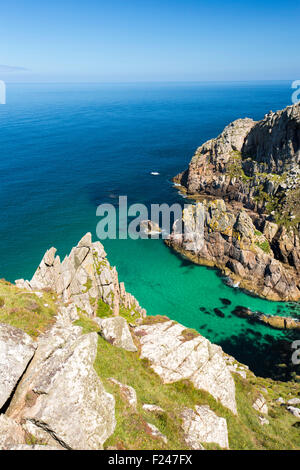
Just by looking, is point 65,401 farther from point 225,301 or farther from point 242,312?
point 225,301

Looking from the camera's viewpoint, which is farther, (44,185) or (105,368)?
(44,185)

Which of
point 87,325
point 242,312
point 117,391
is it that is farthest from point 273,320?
point 117,391

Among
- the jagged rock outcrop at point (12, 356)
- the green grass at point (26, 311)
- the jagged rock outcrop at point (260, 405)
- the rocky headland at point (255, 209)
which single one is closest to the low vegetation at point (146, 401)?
the green grass at point (26, 311)

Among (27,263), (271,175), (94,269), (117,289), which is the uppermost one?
(271,175)

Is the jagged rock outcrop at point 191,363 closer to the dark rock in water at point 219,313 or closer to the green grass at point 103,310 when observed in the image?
the green grass at point 103,310

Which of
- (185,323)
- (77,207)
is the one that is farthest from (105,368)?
(77,207)

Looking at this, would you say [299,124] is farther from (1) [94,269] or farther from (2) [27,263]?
(2) [27,263]

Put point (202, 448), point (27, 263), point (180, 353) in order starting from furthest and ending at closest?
1. point (27, 263)
2. point (180, 353)
3. point (202, 448)
